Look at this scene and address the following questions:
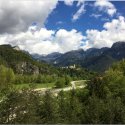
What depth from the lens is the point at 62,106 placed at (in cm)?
5994

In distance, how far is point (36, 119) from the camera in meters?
22.4

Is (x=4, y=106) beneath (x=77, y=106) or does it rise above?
above

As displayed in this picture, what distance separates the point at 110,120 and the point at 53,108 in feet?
25.6

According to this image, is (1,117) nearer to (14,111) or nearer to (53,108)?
(14,111)

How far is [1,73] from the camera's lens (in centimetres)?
17712

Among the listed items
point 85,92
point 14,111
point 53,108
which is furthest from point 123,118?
point 85,92

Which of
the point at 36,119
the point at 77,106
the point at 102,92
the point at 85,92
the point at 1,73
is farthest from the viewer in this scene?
the point at 1,73

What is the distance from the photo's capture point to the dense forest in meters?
22.0

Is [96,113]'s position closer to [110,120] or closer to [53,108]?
[110,120]

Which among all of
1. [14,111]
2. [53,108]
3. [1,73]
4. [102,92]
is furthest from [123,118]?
[1,73]

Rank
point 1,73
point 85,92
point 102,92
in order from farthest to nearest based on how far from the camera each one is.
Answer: point 1,73 → point 85,92 → point 102,92

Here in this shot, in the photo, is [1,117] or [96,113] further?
[96,113]

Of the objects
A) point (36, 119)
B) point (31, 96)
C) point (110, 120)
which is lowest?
point (110, 120)

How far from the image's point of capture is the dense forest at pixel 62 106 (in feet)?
72.2
